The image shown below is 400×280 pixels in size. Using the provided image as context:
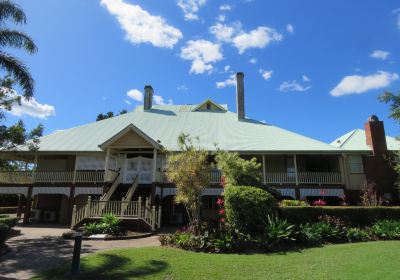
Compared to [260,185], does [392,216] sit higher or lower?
lower

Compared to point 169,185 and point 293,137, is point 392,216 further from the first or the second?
point 169,185

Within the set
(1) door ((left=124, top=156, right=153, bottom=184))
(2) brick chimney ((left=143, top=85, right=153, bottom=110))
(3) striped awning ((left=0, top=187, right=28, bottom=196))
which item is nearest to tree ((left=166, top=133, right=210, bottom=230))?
(1) door ((left=124, top=156, right=153, bottom=184))

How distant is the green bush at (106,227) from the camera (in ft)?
52.5

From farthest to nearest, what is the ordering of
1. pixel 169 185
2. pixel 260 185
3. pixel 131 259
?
1. pixel 169 185
2. pixel 260 185
3. pixel 131 259

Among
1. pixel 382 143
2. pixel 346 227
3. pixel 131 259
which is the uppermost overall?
pixel 382 143

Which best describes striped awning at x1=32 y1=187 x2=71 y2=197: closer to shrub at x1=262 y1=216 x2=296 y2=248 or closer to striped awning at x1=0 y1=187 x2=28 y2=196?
striped awning at x1=0 y1=187 x2=28 y2=196

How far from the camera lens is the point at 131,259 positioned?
10828mm

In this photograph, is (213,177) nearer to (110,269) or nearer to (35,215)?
(35,215)

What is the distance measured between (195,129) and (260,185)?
11912 mm

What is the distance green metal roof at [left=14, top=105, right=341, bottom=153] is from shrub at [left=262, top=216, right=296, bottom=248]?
1005 cm

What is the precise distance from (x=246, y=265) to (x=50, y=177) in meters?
18.4

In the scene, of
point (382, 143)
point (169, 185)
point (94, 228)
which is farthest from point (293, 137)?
point (94, 228)

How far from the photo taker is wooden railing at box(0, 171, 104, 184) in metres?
23.6

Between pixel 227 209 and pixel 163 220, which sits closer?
pixel 227 209
